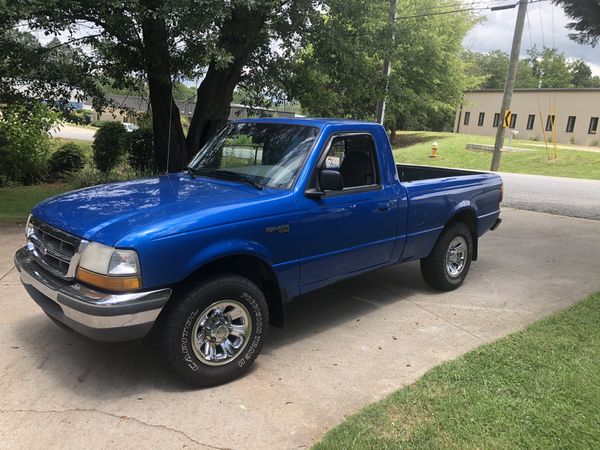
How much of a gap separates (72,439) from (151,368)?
0.92m

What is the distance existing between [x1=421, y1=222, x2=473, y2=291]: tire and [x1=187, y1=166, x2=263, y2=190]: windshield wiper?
2.37 meters

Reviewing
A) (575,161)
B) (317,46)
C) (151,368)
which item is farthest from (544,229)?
(575,161)

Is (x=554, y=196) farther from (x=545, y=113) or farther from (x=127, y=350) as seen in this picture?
(x=545, y=113)

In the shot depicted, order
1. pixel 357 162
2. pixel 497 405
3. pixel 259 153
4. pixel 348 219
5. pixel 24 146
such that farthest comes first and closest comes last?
pixel 24 146 → pixel 357 162 → pixel 259 153 → pixel 348 219 → pixel 497 405

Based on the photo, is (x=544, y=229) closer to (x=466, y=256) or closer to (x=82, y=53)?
(x=466, y=256)

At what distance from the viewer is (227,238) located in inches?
143

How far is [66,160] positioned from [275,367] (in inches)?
477

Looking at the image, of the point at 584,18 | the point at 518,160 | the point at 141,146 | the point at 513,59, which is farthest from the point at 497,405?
the point at 518,160

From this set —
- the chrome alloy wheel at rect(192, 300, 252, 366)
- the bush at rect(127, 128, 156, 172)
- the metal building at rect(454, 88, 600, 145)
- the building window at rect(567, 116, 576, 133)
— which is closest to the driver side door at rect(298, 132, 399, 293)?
the chrome alloy wheel at rect(192, 300, 252, 366)

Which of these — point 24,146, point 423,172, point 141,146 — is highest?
point 423,172

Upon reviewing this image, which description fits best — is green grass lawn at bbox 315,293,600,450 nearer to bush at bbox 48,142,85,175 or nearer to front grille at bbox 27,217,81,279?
front grille at bbox 27,217,81,279

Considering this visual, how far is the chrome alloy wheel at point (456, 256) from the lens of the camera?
589cm

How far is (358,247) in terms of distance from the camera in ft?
15.3

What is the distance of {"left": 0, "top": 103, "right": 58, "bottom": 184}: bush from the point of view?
1250 centimetres
